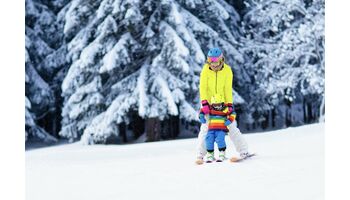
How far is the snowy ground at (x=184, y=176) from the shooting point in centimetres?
538

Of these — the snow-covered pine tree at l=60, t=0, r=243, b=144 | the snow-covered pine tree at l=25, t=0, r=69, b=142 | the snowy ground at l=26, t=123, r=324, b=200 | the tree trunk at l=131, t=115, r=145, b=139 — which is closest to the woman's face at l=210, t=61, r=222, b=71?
the snowy ground at l=26, t=123, r=324, b=200

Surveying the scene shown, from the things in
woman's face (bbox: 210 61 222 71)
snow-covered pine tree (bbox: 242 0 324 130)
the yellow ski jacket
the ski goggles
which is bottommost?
the yellow ski jacket

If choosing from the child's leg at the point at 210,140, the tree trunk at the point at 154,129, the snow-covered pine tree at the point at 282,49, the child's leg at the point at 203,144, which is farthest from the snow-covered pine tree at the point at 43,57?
the child's leg at the point at 210,140

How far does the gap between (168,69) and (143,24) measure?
5.80 ft

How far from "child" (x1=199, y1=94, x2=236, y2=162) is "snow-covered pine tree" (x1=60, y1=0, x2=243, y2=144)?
7.14 metres

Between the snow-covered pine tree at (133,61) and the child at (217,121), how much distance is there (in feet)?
23.4

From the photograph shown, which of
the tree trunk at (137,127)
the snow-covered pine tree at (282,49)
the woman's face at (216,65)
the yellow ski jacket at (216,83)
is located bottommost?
the tree trunk at (137,127)

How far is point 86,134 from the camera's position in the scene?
1599 centimetres

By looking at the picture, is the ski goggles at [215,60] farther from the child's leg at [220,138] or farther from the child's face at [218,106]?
the child's leg at [220,138]

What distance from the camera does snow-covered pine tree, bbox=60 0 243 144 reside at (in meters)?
15.1

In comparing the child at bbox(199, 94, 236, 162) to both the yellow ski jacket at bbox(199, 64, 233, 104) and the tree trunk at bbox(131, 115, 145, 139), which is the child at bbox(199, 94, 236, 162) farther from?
the tree trunk at bbox(131, 115, 145, 139)

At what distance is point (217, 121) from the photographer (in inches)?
291

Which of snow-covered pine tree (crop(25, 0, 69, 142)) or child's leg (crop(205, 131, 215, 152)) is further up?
snow-covered pine tree (crop(25, 0, 69, 142))

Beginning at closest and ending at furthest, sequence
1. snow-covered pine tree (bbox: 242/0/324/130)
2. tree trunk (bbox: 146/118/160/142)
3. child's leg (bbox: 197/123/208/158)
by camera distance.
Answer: child's leg (bbox: 197/123/208/158) < tree trunk (bbox: 146/118/160/142) < snow-covered pine tree (bbox: 242/0/324/130)
